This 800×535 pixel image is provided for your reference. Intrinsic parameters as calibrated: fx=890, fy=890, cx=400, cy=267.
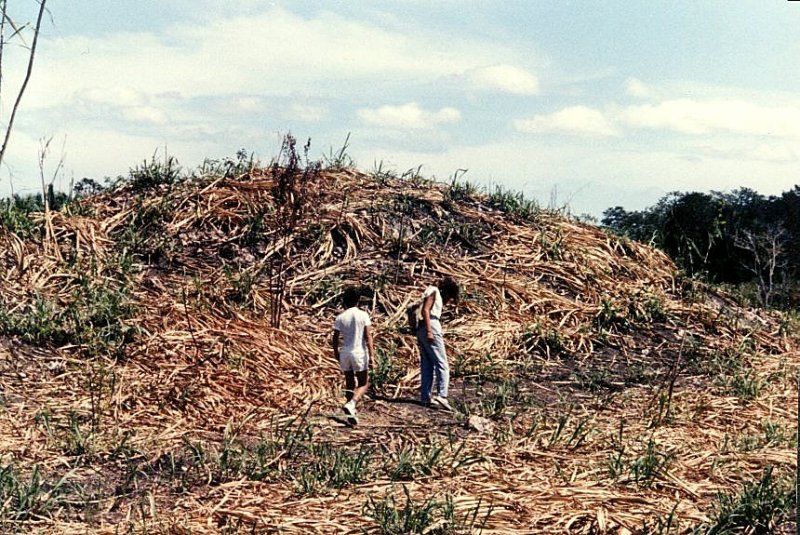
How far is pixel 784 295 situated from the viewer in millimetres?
28375

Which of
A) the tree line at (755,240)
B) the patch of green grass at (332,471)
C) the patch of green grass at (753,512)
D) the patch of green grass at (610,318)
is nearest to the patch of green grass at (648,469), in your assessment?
the patch of green grass at (753,512)

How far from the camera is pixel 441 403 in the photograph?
23.9 ft

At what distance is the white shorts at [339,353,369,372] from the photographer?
703 centimetres

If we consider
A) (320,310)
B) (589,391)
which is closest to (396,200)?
(320,310)

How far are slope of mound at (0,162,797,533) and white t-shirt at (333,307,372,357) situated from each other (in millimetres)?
487

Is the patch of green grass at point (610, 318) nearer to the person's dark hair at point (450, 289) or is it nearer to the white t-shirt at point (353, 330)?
the person's dark hair at point (450, 289)

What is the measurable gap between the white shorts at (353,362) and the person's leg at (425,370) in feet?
1.93

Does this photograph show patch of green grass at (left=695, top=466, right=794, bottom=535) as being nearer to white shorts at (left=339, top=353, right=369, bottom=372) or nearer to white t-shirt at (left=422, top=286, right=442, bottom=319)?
white shorts at (left=339, top=353, right=369, bottom=372)

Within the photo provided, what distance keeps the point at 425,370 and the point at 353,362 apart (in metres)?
0.76

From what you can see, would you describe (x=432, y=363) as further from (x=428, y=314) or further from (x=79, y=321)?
(x=79, y=321)

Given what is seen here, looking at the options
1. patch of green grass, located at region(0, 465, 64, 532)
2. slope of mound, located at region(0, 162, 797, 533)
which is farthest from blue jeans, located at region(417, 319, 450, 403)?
patch of green grass, located at region(0, 465, 64, 532)

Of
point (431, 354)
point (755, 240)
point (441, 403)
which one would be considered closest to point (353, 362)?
point (431, 354)

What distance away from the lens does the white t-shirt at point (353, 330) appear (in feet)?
23.1

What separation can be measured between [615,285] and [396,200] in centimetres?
291
